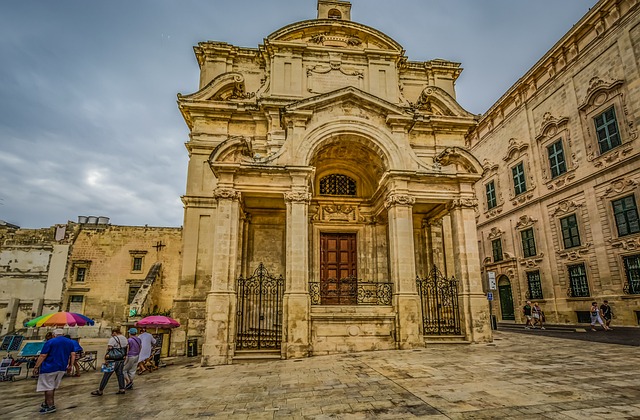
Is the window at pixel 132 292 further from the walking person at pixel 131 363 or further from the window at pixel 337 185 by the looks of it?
the walking person at pixel 131 363

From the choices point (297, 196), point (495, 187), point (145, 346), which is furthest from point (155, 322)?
point (495, 187)

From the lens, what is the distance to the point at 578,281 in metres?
19.4

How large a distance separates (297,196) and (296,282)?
2.85 metres

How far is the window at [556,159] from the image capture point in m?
20.6

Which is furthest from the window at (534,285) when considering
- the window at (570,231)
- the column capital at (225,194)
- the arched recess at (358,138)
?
the column capital at (225,194)

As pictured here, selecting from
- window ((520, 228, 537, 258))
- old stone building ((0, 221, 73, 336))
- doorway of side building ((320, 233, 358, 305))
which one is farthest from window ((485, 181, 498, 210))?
old stone building ((0, 221, 73, 336))

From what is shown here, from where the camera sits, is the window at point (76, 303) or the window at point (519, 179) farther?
the window at point (76, 303)

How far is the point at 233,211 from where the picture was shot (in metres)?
11.7

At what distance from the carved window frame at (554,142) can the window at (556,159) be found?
132 mm

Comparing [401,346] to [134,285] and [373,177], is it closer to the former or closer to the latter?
[373,177]

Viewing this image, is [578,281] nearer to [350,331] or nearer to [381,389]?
[350,331]

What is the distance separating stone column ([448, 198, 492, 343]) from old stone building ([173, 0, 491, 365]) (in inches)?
1.9

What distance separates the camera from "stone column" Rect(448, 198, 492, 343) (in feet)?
39.8

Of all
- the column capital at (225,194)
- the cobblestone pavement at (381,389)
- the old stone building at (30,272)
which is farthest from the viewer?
the old stone building at (30,272)
